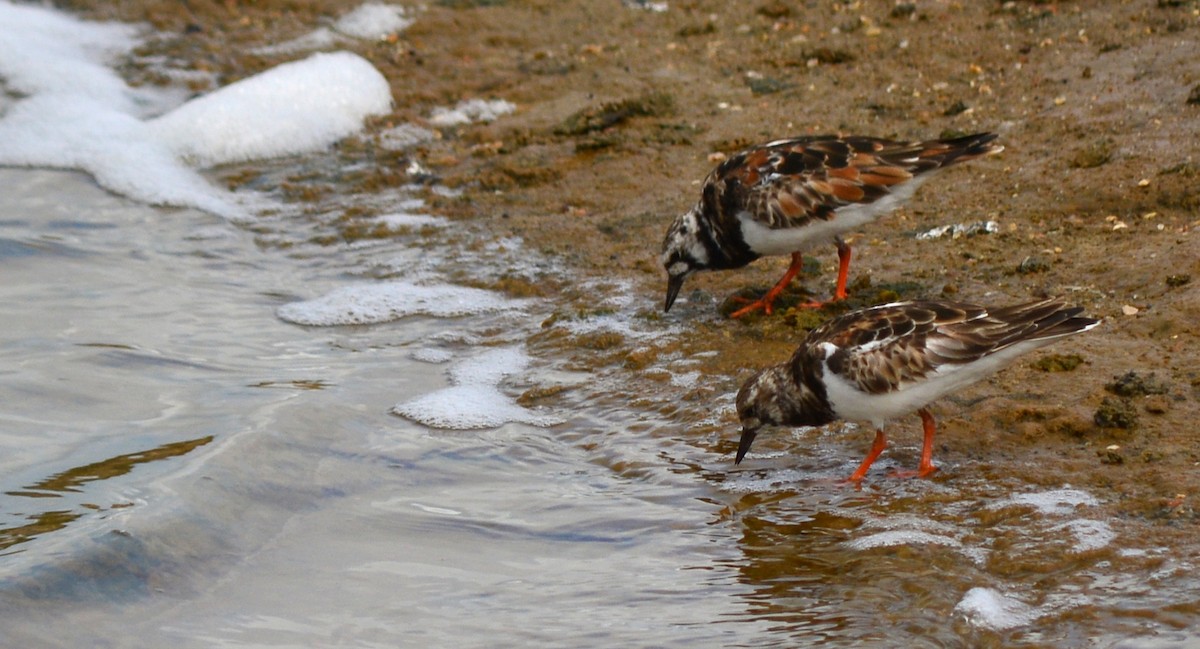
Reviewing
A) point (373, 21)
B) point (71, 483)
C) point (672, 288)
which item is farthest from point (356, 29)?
point (71, 483)

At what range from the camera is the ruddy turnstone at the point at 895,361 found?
510cm

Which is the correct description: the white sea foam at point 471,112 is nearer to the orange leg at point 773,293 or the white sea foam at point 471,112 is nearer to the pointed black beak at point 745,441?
the orange leg at point 773,293

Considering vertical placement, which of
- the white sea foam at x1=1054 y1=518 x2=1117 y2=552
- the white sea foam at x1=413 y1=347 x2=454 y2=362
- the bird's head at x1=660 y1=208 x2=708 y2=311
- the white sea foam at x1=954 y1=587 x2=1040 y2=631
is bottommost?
the white sea foam at x1=954 y1=587 x2=1040 y2=631

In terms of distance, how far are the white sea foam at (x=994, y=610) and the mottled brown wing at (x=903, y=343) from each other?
114cm

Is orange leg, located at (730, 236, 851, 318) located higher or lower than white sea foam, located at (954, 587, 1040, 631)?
higher

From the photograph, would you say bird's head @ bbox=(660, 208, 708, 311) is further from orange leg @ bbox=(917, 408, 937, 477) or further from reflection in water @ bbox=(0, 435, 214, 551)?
reflection in water @ bbox=(0, 435, 214, 551)

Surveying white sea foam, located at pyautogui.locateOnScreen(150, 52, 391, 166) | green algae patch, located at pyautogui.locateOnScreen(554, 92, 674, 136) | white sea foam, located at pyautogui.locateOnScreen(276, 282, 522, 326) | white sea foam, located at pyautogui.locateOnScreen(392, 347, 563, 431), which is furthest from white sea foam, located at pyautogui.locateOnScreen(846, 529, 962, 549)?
white sea foam, located at pyautogui.locateOnScreen(150, 52, 391, 166)

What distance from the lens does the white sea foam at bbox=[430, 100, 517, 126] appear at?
33.8 feet

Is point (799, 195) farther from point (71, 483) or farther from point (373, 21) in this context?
point (373, 21)

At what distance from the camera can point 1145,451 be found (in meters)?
5.03

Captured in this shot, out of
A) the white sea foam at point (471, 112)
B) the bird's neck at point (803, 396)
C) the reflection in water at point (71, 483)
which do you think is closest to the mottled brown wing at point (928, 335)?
the bird's neck at point (803, 396)

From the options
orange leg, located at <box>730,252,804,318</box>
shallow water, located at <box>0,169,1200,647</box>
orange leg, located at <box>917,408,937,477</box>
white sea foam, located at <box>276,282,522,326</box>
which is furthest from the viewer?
white sea foam, located at <box>276,282,522,326</box>

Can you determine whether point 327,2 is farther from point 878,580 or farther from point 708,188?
point 878,580

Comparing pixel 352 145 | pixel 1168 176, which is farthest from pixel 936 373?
pixel 352 145
